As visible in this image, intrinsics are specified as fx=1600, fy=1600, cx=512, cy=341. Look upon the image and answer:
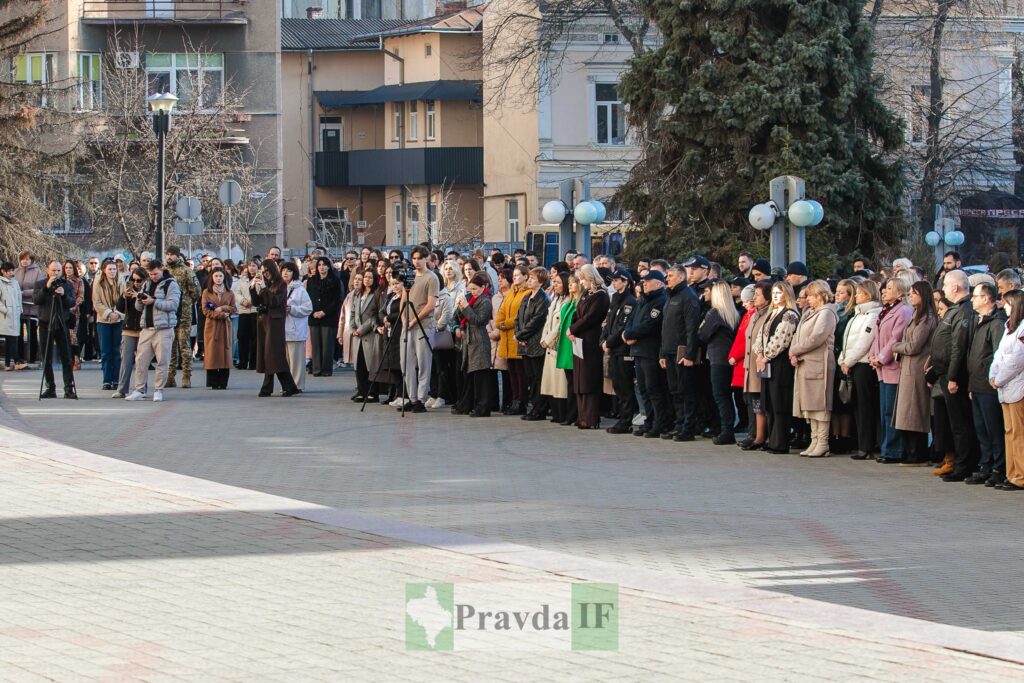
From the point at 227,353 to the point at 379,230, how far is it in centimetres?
4699

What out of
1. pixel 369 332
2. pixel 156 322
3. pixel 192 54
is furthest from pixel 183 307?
pixel 192 54

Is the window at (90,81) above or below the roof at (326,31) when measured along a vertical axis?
below

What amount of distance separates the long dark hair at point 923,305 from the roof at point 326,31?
186 feet

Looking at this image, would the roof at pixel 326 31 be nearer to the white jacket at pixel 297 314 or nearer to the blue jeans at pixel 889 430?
the white jacket at pixel 297 314

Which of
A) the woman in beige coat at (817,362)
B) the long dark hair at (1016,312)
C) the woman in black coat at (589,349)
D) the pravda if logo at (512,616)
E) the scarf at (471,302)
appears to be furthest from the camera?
the scarf at (471,302)

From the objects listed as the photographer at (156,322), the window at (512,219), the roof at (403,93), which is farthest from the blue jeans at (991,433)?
the roof at (403,93)

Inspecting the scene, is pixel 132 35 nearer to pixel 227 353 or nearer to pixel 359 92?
pixel 359 92

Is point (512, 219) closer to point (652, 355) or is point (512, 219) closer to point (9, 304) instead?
point (9, 304)

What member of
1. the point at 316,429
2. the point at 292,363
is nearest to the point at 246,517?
the point at 316,429

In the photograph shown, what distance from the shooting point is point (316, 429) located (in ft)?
62.6

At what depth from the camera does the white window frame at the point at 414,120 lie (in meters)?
68.4

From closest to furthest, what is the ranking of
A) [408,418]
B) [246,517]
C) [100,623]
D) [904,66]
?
[100,623] → [246,517] → [408,418] → [904,66]

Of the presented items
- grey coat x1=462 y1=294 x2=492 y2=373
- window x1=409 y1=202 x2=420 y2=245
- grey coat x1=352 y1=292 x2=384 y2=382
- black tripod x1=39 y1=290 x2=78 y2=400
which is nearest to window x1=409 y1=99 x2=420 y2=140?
window x1=409 y1=202 x2=420 y2=245

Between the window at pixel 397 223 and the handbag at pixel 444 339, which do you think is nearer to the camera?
the handbag at pixel 444 339
